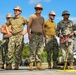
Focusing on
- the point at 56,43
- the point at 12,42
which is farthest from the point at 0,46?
the point at 56,43

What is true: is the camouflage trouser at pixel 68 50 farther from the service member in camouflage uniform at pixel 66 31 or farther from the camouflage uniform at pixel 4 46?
the camouflage uniform at pixel 4 46

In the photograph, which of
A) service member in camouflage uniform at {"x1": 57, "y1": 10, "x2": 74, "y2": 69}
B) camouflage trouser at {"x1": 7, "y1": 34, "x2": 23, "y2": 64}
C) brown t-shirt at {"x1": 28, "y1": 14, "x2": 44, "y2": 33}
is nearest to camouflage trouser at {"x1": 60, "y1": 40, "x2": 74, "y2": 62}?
service member in camouflage uniform at {"x1": 57, "y1": 10, "x2": 74, "y2": 69}

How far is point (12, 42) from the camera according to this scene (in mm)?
9680

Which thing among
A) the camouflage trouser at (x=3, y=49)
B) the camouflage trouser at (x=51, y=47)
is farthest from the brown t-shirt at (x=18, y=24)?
the camouflage trouser at (x=51, y=47)

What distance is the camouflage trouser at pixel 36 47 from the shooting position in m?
9.12

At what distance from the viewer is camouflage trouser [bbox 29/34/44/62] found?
9.12 metres

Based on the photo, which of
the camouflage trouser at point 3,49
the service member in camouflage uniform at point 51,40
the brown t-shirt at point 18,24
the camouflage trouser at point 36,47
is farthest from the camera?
the camouflage trouser at point 3,49

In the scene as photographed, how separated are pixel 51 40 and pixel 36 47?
4.97 feet

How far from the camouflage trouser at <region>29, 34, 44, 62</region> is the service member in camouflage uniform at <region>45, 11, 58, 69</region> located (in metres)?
1.31

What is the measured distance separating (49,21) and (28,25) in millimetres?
1634

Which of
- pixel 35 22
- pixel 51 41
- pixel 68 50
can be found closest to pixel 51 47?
pixel 51 41

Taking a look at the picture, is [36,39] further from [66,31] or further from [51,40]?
[51,40]

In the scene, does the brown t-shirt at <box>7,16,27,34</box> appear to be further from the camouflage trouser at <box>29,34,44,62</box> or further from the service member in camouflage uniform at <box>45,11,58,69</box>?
the service member in camouflage uniform at <box>45,11,58,69</box>

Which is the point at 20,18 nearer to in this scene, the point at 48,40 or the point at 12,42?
the point at 12,42
